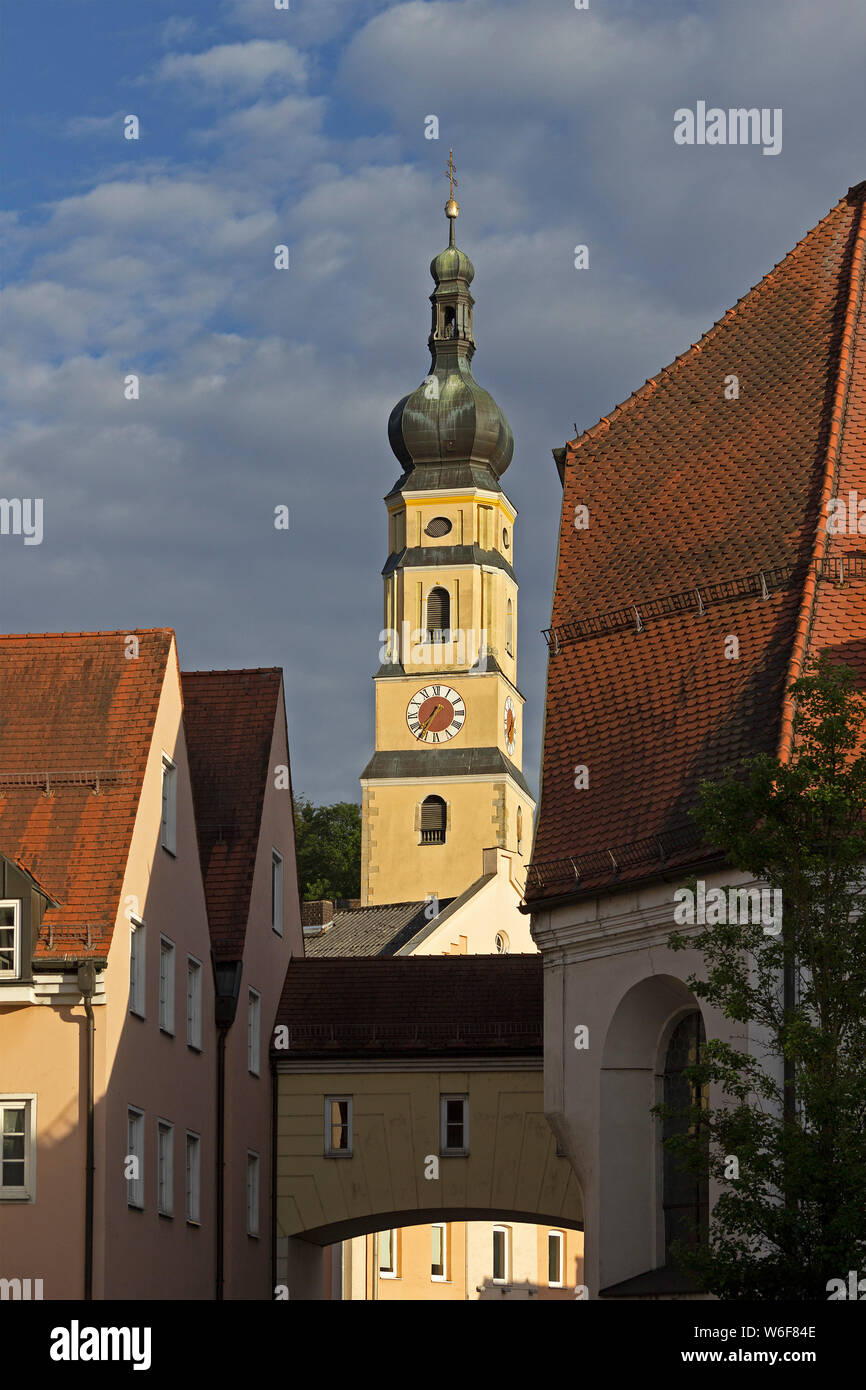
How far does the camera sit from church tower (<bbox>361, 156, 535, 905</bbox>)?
335 ft

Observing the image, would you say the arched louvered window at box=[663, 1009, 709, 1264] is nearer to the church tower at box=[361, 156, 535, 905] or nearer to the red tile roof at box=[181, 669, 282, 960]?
the red tile roof at box=[181, 669, 282, 960]

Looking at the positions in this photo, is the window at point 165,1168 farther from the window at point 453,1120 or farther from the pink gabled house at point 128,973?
the window at point 453,1120

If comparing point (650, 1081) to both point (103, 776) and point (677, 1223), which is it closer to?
point (677, 1223)

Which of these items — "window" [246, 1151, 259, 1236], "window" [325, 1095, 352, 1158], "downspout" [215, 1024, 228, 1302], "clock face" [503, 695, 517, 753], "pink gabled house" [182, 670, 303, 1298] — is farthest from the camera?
"clock face" [503, 695, 517, 753]

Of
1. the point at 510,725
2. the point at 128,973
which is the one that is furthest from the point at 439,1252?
the point at 510,725

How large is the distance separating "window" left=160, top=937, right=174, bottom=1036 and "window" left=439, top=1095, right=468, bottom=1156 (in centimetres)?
519

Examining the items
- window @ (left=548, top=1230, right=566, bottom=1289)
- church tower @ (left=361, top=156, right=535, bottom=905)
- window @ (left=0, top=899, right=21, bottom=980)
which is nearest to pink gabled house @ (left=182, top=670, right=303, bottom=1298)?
window @ (left=0, top=899, right=21, bottom=980)

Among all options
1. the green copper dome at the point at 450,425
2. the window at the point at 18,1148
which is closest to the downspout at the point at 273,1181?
the window at the point at 18,1148

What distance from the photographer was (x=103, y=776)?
37594 mm

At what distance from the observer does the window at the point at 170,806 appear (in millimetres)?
39062

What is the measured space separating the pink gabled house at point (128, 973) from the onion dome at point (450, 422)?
2591 inches

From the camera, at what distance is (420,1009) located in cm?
4156
